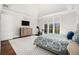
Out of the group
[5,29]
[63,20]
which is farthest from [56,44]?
[5,29]

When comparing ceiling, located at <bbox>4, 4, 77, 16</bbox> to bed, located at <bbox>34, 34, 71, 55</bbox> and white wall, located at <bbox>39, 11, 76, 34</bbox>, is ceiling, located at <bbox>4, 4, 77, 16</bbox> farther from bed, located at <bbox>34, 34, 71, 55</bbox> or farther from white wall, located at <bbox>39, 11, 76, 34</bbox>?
bed, located at <bbox>34, 34, 71, 55</bbox>

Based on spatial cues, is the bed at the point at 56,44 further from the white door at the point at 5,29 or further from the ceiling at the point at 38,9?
the white door at the point at 5,29

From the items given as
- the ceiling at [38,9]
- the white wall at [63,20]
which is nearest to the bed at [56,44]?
the white wall at [63,20]

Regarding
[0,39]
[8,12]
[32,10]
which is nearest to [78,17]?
[32,10]

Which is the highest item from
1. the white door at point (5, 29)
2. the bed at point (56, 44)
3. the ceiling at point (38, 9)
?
the ceiling at point (38, 9)

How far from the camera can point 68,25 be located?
186 centimetres

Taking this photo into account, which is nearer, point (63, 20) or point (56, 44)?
point (63, 20)

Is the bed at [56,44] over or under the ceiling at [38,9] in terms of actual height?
under

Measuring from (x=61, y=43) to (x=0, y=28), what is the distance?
1.59 m

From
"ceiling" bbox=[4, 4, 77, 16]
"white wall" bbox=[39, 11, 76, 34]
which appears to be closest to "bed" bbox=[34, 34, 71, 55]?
"white wall" bbox=[39, 11, 76, 34]

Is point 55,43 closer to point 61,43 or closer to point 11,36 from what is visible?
point 61,43

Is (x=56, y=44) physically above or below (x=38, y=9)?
below

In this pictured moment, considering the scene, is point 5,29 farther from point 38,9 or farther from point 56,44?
point 56,44

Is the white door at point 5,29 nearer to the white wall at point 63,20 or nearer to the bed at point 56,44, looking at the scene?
the white wall at point 63,20
